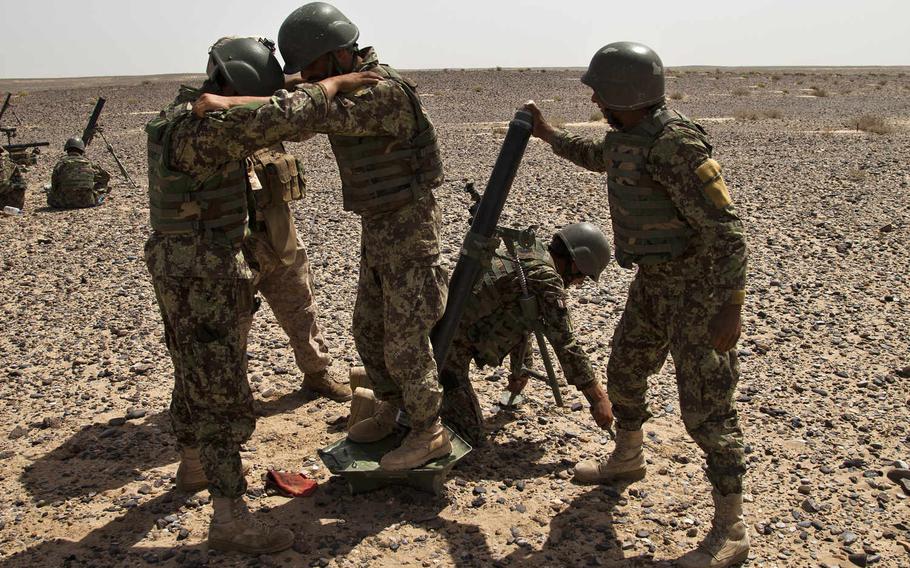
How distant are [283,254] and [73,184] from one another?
869 centimetres

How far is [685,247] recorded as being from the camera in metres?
3.95

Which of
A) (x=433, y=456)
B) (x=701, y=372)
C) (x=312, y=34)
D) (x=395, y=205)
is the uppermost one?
(x=312, y=34)

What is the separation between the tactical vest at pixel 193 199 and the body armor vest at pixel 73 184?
9.76 metres

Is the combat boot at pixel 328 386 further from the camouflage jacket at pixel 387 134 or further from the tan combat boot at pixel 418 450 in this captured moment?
the camouflage jacket at pixel 387 134

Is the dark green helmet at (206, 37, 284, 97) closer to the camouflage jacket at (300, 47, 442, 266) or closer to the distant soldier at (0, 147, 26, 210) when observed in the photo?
the camouflage jacket at (300, 47, 442, 266)

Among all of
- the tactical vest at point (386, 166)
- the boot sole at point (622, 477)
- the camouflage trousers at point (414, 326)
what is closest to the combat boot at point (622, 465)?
the boot sole at point (622, 477)

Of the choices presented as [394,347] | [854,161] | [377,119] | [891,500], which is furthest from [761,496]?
[854,161]

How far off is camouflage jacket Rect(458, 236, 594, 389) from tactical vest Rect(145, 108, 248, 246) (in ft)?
4.90

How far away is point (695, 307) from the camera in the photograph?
12.9 feet

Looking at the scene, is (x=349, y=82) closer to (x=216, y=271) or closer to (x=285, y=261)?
(x=216, y=271)

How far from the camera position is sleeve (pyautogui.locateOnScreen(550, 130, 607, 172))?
4.34 meters

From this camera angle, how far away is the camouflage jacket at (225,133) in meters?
3.59

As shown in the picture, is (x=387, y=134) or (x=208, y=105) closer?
(x=208, y=105)

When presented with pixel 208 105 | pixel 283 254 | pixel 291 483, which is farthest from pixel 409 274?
Result: pixel 283 254
